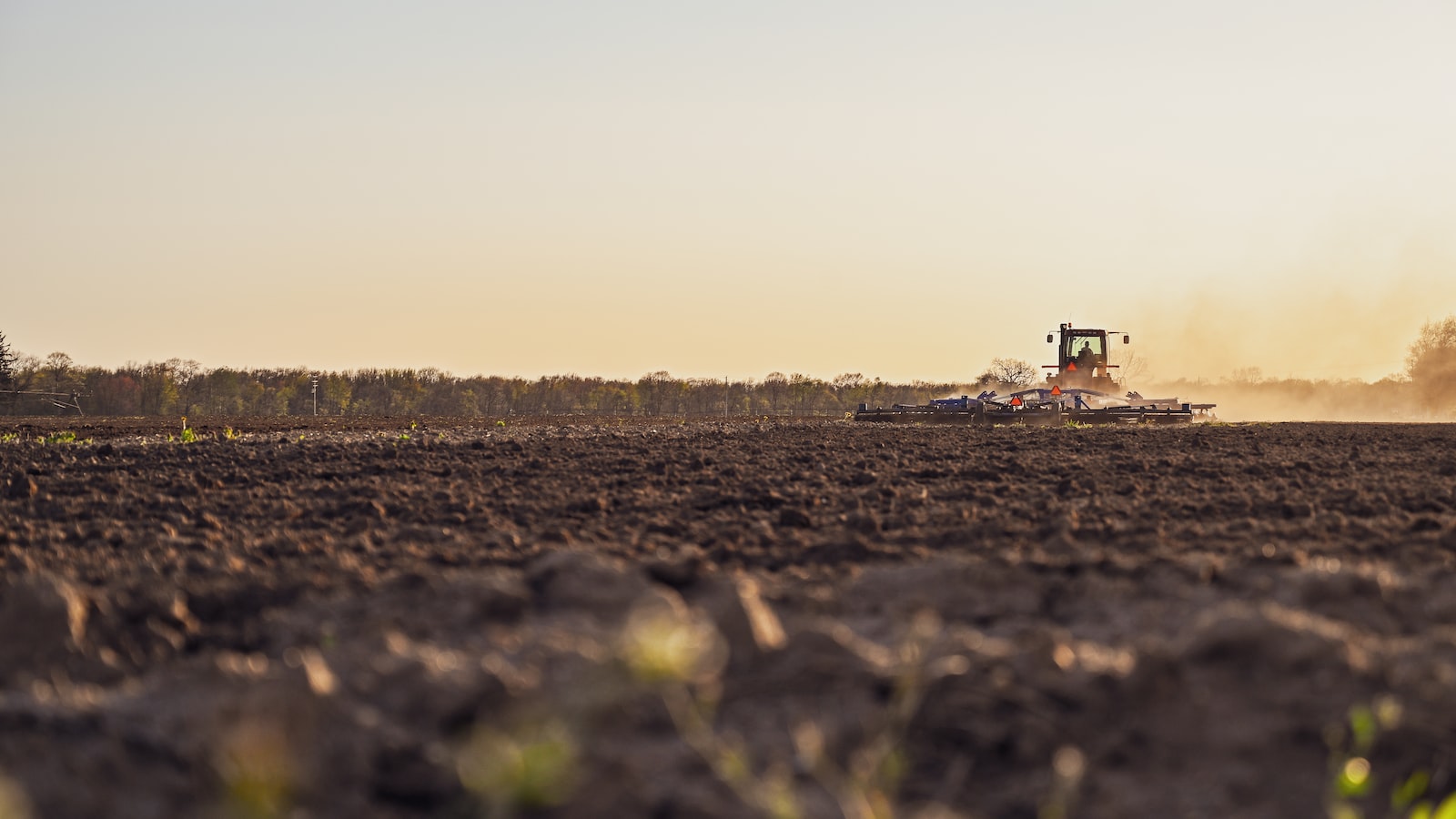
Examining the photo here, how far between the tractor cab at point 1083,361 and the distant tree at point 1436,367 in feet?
89.2

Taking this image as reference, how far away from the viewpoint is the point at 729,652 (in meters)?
4.17

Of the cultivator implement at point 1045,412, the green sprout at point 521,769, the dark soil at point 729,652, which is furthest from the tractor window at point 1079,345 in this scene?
the green sprout at point 521,769

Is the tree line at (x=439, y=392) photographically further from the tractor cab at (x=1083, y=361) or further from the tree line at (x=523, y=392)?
the tractor cab at (x=1083, y=361)

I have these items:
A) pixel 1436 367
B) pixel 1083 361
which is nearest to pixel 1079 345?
pixel 1083 361

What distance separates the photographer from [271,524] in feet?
29.2

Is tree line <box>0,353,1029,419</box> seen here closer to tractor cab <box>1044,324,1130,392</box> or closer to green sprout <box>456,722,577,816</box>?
tractor cab <box>1044,324,1130,392</box>

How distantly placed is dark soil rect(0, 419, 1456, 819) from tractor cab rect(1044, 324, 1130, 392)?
25574 millimetres

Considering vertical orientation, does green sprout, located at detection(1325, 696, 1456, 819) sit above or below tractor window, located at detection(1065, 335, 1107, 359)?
below

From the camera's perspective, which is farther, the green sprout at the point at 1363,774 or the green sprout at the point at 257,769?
the green sprout at the point at 1363,774

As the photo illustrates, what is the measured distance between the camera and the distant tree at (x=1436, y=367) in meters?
54.9

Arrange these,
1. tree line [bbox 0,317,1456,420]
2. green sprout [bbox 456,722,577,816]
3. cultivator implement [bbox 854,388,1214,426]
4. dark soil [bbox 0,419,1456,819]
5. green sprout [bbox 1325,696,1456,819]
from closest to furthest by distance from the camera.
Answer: green sprout [bbox 456,722,577,816]
green sprout [bbox 1325,696,1456,819]
dark soil [bbox 0,419,1456,819]
cultivator implement [bbox 854,388,1214,426]
tree line [bbox 0,317,1456,420]

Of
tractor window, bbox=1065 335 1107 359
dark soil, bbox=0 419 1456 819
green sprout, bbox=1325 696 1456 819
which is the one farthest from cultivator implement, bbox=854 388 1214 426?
green sprout, bbox=1325 696 1456 819

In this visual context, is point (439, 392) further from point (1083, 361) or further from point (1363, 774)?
point (1363, 774)

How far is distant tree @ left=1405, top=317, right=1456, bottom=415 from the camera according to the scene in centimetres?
5488
